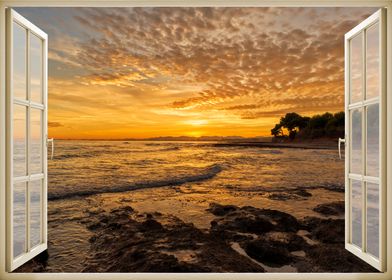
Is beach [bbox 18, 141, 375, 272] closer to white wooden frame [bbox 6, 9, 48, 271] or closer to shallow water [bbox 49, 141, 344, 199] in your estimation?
shallow water [bbox 49, 141, 344, 199]

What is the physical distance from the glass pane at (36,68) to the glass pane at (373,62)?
2.03m

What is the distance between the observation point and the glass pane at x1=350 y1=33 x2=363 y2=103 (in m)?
1.92

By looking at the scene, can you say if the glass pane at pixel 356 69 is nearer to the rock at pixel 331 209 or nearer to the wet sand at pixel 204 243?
the wet sand at pixel 204 243

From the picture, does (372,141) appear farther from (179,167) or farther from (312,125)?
(312,125)

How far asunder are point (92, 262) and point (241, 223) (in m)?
2.13

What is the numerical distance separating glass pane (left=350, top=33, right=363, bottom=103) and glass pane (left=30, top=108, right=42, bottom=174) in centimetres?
204

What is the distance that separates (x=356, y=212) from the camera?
76.2 inches

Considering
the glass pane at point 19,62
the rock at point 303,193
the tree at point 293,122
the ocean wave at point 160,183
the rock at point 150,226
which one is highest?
the tree at point 293,122

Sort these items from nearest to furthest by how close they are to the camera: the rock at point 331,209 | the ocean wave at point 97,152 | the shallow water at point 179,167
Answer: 1. the rock at point 331,209
2. the shallow water at point 179,167
3. the ocean wave at point 97,152

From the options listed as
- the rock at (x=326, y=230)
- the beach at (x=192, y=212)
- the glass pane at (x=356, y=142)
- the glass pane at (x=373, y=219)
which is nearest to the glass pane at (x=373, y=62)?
the glass pane at (x=356, y=142)

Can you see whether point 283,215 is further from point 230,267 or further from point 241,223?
point 230,267

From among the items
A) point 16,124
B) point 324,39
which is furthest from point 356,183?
point 324,39

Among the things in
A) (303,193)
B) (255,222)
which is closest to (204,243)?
(255,222)

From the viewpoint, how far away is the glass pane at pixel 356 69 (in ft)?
6.31
